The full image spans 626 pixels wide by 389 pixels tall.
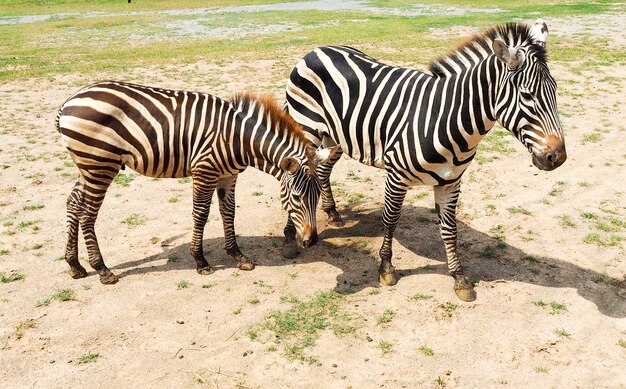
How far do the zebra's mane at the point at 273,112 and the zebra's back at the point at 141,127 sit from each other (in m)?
0.18

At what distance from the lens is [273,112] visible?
5.56 meters

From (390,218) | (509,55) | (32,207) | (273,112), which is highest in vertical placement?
(509,55)

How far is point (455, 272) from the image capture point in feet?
18.6

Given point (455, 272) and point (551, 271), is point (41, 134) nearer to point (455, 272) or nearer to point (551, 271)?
point (455, 272)

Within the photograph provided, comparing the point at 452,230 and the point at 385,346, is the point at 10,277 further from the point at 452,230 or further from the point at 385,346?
the point at 452,230

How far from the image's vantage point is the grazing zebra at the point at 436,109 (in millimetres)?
4434

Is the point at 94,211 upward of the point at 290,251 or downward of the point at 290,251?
upward

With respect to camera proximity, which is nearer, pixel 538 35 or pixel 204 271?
pixel 538 35

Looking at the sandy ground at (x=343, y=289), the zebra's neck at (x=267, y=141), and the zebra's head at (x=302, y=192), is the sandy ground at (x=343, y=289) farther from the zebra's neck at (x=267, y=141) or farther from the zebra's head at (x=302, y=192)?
the zebra's neck at (x=267, y=141)

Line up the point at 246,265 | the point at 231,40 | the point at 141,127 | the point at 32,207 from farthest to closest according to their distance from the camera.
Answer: the point at 231,40, the point at 32,207, the point at 246,265, the point at 141,127

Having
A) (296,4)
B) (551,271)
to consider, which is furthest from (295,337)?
(296,4)

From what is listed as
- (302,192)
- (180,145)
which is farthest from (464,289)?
(180,145)

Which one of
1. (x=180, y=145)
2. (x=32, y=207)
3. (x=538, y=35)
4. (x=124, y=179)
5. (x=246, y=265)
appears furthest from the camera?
(x=124, y=179)

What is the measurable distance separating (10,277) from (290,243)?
332 centimetres
